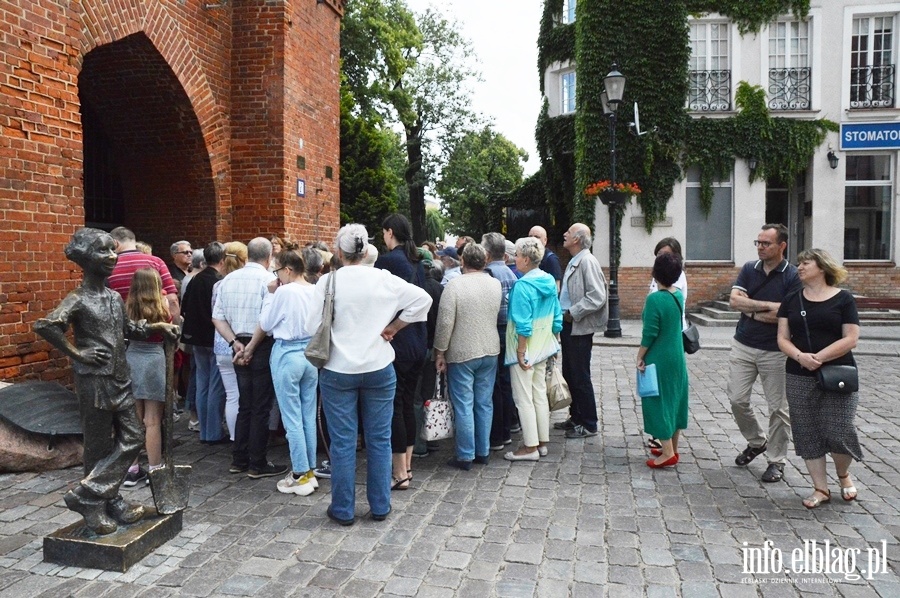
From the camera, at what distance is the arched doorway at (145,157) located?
29.2 ft

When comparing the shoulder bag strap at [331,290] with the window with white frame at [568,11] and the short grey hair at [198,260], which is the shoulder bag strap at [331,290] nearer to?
the short grey hair at [198,260]

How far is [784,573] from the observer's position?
12.3 feet

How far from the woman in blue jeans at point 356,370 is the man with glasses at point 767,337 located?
283cm

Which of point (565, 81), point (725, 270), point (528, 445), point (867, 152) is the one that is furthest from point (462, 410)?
point (565, 81)

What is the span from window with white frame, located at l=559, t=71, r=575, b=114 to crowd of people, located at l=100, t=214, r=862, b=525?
16.1 m

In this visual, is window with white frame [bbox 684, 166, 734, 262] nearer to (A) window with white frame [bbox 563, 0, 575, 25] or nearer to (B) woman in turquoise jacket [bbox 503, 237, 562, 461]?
(A) window with white frame [bbox 563, 0, 575, 25]

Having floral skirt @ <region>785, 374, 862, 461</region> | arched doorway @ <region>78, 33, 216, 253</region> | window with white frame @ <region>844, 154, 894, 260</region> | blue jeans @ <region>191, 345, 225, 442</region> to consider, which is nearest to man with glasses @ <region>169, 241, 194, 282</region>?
blue jeans @ <region>191, 345, 225, 442</region>

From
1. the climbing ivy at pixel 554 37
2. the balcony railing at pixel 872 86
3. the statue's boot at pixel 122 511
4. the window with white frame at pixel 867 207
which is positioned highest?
the climbing ivy at pixel 554 37

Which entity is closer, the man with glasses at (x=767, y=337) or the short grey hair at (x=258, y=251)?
the man with glasses at (x=767, y=337)

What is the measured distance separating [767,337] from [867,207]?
49.0ft

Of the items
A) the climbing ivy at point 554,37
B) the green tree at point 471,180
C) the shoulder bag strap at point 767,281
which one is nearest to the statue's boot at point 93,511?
the shoulder bag strap at point 767,281

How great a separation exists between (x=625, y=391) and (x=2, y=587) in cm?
705

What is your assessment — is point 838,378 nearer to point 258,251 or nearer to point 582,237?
point 582,237

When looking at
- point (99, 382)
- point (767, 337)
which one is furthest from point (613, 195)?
point (99, 382)
